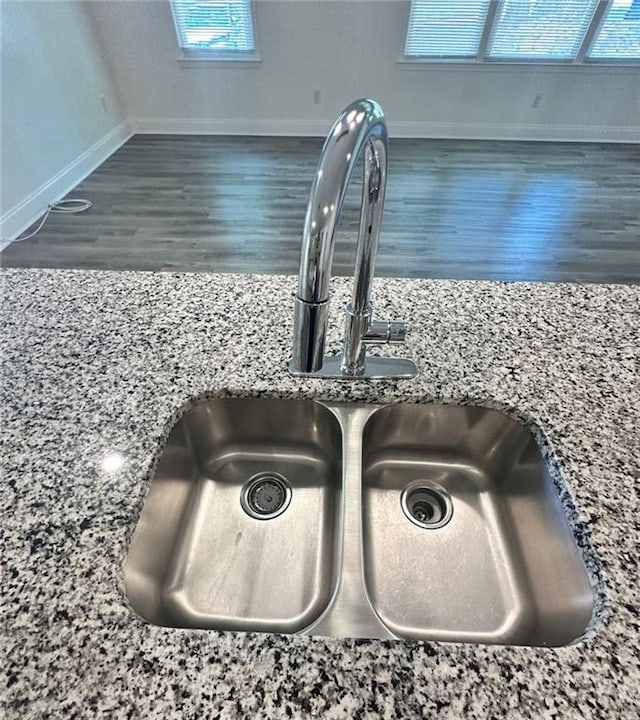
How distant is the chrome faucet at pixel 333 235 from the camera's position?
15.3 inches

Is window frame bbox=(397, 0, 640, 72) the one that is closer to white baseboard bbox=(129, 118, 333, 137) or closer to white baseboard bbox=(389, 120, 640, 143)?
white baseboard bbox=(389, 120, 640, 143)

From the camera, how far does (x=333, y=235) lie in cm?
40

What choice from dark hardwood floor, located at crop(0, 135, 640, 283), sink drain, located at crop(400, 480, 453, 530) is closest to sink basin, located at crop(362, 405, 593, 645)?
sink drain, located at crop(400, 480, 453, 530)

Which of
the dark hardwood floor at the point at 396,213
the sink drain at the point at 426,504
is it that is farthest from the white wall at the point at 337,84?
the sink drain at the point at 426,504

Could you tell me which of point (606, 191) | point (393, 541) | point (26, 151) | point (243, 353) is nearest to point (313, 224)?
point (243, 353)

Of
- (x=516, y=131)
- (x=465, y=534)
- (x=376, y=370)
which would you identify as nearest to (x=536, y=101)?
(x=516, y=131)

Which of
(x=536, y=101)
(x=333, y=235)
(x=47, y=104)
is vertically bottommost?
(x=536, y=101)

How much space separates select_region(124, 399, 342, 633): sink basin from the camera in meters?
0.55

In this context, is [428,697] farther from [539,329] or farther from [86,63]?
[86,63]

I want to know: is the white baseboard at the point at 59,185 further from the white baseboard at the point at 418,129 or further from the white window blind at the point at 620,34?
the white window blind at the point at 620,34

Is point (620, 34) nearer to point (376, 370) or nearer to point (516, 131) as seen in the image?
point (516, 131)

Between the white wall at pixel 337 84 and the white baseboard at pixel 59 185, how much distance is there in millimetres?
500

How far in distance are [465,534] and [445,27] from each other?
175 inches

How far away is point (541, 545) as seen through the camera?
0.56m
